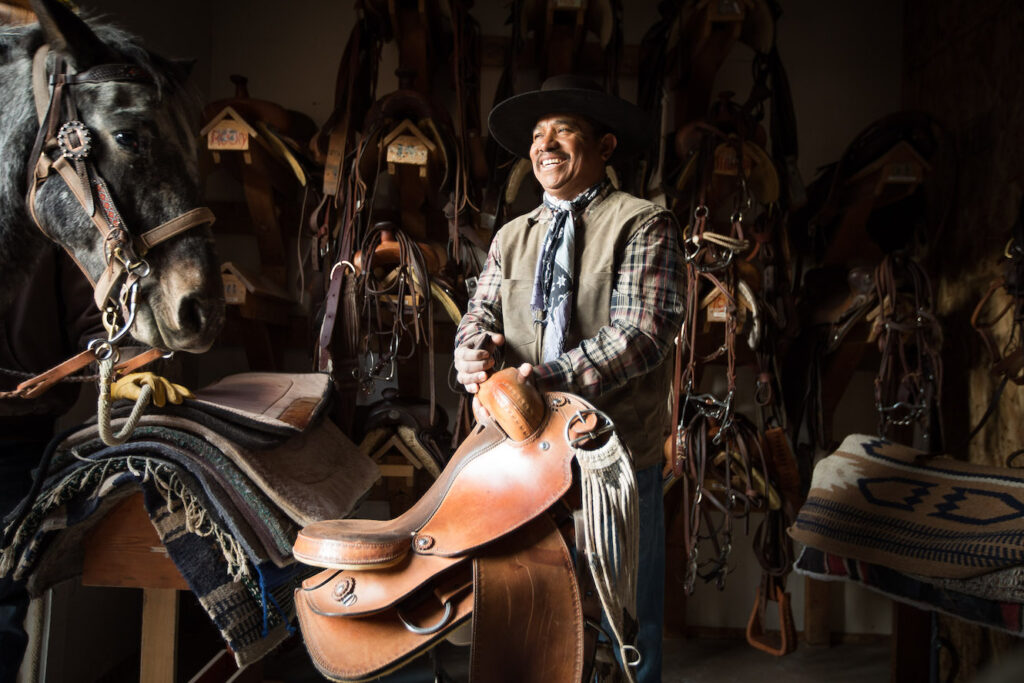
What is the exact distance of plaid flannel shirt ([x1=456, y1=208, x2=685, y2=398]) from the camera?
1.09m

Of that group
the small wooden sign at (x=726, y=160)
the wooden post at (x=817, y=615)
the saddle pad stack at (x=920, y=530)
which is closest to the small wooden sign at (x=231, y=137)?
the small wooden sign at (x=726, y=160)

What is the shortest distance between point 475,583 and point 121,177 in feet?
2.93

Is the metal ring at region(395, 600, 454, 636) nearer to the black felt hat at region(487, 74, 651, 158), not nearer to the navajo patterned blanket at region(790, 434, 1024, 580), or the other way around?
the black felt hat at region(487, 74, 651, 158)

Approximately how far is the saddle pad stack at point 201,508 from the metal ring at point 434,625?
1.70 ft

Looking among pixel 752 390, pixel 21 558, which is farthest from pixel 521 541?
pixel 752 390

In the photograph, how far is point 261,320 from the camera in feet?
7.59

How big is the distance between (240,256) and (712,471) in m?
2.07

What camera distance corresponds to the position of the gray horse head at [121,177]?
42.2 inches

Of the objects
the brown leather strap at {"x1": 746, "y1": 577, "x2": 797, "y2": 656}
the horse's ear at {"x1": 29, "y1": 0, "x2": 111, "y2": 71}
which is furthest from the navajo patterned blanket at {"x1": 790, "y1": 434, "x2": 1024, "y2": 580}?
the horse's ear at {"x1": 29, "y1": 0, "x2": 111, "y2": 71}

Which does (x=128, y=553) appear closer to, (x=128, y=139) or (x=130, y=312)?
(x=130, y=312)

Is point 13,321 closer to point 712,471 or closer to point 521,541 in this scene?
point 521,541

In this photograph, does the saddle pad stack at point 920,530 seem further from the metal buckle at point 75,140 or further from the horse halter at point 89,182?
the metal buckle at point 75,140

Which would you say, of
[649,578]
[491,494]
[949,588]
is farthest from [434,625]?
[949,588]

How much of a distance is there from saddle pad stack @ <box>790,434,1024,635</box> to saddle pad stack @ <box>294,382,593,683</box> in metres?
1.27
